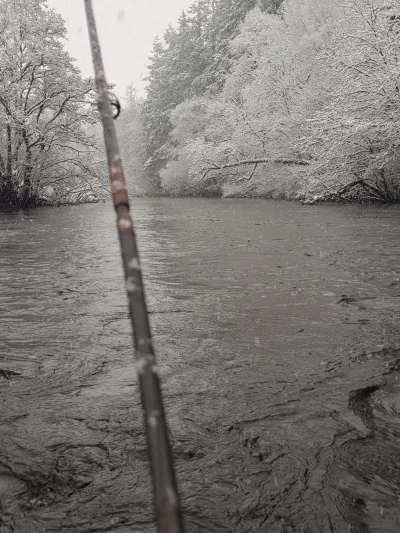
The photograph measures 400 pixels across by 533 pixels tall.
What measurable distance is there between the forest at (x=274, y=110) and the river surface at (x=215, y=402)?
12399mm

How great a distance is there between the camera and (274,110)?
2819 cm

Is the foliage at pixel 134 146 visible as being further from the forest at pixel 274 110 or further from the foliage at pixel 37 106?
the foliage at pixel 37 106

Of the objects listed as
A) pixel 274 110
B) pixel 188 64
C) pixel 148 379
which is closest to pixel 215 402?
pixel 148 379

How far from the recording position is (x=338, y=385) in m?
3.31

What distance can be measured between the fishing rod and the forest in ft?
54.7

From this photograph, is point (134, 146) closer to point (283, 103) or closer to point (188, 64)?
point (188, 64)

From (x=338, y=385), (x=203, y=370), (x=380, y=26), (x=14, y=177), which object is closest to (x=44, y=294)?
(x=203, y=370)

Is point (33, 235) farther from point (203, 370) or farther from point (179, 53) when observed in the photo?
point (179, 53)

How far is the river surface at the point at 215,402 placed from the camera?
2115 millimetres

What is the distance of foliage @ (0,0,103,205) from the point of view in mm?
21250

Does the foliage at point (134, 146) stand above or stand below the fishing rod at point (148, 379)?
above

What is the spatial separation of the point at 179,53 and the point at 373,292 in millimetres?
50739

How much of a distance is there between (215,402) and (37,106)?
23.1 meters

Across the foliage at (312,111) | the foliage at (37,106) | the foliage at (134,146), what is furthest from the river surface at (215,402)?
the foliage at (134,146)
